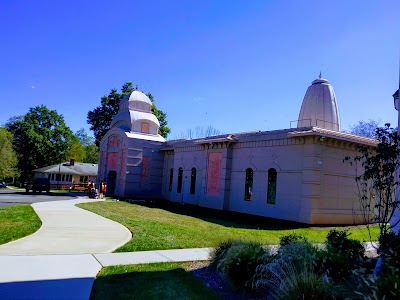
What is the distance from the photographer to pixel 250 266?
6.11m

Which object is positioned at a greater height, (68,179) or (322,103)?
(322,103)

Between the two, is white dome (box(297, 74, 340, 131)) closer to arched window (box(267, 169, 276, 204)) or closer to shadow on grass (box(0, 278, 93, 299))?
arched window (box(267, 169, 276, 204))

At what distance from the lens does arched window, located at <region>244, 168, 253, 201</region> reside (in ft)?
Result: 72.8

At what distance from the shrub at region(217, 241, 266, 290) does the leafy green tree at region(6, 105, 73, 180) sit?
218 feet

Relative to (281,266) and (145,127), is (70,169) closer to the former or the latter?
(145,127)

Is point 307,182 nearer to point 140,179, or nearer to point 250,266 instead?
point 250,266

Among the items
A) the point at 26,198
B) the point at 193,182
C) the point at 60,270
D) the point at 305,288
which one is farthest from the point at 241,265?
the point at 26,198

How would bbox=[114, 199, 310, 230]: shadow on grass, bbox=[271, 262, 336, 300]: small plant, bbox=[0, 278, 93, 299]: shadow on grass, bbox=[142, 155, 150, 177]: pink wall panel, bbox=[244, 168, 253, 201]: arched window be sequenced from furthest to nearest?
bbox=[142, 155, 150, 177]: pink wall panel → bbox=[244, 168, 253, 201]: arched window → bbox=[114, 199, 310, 230]: shadow on grass → bbox=[0, 278, 93, 299]: shadow on grass → bbox=[271, 262, 336, 300]: small plant

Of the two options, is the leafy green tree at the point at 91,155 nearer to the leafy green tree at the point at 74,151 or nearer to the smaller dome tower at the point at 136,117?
the leafy green tree at the point at 74,151

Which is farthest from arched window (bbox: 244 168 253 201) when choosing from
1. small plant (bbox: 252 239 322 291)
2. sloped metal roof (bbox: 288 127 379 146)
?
small plant (bbox: 252 239 322 291)

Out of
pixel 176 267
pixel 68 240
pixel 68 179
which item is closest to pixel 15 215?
pixel 68 240

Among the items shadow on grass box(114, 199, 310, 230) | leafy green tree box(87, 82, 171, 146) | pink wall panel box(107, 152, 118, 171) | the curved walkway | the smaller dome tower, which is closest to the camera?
the curved walkway

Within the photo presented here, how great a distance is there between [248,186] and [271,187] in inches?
→ 81.5

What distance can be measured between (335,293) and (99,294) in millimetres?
3640
